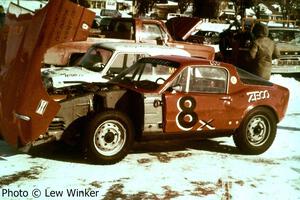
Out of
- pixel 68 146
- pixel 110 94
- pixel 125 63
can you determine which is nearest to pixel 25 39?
pixel 110 94

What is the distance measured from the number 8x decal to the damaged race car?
0.04ft

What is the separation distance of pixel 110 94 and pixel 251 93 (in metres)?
2.11

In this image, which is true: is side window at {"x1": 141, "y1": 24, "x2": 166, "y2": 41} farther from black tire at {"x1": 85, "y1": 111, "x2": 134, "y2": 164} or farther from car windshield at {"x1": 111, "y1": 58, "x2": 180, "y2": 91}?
black tire at {"x1": 85, "y1": 111, "x2": 134, "y2": 164}

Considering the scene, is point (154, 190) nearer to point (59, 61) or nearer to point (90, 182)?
point (90, 182)

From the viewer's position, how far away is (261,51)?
32.9 feet

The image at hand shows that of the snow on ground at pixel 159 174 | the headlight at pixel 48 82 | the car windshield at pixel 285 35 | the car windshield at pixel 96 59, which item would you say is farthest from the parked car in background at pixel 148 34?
the car windshield at pixel 285 35

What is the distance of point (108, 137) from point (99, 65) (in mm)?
2979

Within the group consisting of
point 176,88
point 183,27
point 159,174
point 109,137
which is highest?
point 183,27

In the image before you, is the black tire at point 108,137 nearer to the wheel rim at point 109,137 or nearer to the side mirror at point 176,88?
the wheel rim at point 109,137

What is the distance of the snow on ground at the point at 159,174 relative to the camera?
5.64 meters

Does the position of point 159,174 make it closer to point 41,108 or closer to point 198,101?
point 198,101

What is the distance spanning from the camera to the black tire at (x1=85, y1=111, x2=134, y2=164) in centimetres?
643

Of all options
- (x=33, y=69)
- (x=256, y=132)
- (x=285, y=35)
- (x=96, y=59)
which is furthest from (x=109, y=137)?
(x=285, y=35)

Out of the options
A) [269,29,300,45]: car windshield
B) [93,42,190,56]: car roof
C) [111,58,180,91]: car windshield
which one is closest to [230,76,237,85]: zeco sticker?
[111,58,180,91]: car windshield
